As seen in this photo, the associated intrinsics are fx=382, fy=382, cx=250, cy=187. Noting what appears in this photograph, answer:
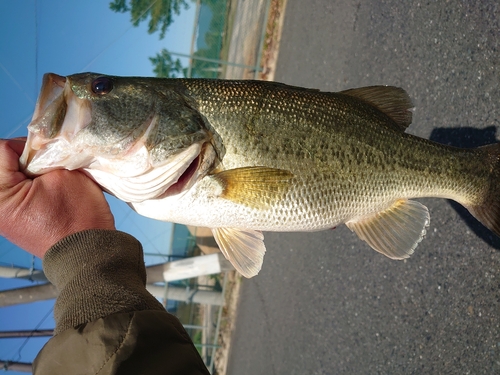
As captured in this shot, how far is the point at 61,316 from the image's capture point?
147 centimetres

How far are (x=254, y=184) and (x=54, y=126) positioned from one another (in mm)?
967

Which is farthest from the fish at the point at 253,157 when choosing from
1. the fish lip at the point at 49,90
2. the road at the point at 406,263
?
the road at the point at 406,263

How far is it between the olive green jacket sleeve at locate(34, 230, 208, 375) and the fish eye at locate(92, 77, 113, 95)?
79cm

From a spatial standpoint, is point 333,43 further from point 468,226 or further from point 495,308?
point 495,308

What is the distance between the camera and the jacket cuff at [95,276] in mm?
1446

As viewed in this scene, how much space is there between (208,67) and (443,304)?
19.8 ft

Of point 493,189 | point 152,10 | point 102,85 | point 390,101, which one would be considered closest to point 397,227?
point 493,189

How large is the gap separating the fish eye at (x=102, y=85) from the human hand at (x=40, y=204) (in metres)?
0.43

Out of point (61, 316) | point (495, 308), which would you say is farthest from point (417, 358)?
point (61, 316)

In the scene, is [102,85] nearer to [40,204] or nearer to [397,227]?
[40,204]

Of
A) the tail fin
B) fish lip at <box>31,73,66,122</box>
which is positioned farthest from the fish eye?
the tail fin

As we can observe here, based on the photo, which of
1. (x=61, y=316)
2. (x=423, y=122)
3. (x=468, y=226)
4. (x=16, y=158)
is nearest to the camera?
(x=61, y=316)

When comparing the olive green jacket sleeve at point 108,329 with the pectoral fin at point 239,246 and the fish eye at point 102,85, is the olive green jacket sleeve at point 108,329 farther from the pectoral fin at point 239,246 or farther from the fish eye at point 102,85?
the fish eye at point 102,85

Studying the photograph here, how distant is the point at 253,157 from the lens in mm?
1984
